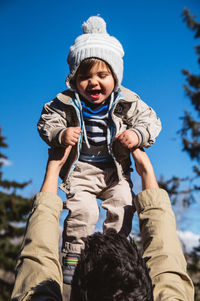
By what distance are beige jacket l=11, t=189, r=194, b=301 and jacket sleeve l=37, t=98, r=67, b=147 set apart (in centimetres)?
60

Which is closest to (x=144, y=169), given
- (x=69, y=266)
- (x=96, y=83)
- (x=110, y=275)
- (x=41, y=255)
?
(x=96, y=83)

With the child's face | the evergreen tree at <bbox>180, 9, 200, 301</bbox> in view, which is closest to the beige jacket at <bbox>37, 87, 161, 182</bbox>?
the child's face

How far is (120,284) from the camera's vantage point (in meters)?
1.35

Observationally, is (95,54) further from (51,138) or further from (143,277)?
(143,277)

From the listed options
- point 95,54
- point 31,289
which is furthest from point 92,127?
point 31,289

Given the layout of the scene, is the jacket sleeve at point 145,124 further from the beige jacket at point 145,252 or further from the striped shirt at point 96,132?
the beige jacket at point 145,252

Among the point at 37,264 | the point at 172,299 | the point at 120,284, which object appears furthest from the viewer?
the point at 37,264

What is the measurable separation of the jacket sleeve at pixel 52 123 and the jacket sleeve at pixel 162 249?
897 mm

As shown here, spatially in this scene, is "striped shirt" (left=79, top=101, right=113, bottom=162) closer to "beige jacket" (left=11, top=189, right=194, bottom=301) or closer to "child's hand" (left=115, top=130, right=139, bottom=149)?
"child's hand" (left=115, top=130, right=139, bottom=149)

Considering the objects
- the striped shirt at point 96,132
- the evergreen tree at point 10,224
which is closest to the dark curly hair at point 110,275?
the striped shirt at point 96,132

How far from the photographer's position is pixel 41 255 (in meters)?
2.12

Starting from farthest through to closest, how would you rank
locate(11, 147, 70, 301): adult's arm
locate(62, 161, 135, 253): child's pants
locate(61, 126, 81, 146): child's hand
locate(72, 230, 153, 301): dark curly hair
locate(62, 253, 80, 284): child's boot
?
locate(62, 161, 135, 253): child's pants
locate(61, 126, 81, 146): child's hand
locate(62, 253, 80, 284): child's boot
locate(11, 147, 70, 301): adult's arm
locate(72, 230, 153, 301): dark curly hair

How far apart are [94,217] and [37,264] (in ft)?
3.30

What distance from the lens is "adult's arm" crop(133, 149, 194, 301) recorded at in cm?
194
